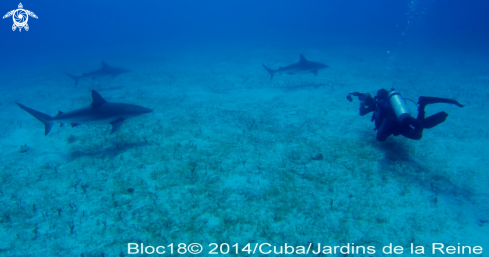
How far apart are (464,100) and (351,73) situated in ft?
29.7

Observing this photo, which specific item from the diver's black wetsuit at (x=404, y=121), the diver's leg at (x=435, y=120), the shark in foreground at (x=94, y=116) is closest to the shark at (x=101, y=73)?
the shark in foreground at (x=94, y=116)

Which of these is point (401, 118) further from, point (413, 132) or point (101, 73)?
point (101, 73)

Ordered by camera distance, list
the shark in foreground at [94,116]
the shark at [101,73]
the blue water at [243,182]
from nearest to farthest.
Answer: the blue water at [243,182], the shark in foreground at [94,116], the shark at [101,73]

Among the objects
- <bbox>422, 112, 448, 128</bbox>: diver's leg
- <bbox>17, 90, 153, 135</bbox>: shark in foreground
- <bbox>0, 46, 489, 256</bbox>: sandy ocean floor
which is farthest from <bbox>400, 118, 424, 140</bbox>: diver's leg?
<bbox>17, 90, 153, 135</bbox>: shark in foreground

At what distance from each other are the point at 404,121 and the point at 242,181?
13.3 feet

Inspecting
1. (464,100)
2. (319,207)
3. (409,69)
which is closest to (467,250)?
(319,207)

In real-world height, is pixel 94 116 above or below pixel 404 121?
above

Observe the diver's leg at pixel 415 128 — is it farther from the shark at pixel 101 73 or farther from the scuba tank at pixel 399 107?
the shark at pixel 101 73

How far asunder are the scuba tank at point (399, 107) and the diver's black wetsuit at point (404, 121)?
110 millimetres

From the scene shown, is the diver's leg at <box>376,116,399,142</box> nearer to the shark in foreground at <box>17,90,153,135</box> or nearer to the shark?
the shark in foreground at <box>17,90,153,135</box>

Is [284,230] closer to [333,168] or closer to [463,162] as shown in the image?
[333,168]

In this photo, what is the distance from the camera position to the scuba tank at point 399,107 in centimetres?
541

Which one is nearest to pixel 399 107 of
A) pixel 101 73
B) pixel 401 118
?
pixel 401 118

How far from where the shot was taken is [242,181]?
5750mm
